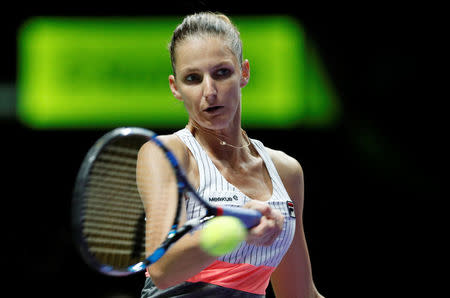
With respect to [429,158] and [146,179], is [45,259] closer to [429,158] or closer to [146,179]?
[429,158]

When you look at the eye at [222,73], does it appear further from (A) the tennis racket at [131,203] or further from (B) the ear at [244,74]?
(A) the tennis racket at [131,203]

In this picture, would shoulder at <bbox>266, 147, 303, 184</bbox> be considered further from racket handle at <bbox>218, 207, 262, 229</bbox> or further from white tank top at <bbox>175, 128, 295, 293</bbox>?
racket handle at <bbox>218, 207, 262, 229</bbox>

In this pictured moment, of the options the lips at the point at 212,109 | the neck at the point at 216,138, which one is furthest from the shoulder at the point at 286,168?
the lips at the point at 212,109

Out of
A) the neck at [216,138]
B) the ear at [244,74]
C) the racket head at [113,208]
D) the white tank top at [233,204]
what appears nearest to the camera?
the racket head at [113,208]

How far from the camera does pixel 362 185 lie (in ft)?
17.6

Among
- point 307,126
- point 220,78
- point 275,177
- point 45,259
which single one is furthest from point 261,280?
point 45,259

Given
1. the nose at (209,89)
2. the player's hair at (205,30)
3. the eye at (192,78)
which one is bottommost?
the nose at (209,89)

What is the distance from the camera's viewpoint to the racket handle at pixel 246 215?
1721 millimetres

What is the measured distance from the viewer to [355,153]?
5281mm

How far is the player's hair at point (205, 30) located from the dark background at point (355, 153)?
2.92 m

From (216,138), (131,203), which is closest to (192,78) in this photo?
(216,138)

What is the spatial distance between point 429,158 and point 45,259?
3.42m

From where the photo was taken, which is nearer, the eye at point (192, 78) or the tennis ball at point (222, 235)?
the tennis ball at point (222, 235)

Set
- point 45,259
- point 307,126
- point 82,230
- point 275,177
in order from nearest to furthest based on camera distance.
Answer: point 82,230 → point 275,177 → point 307,126 → point 45,259
